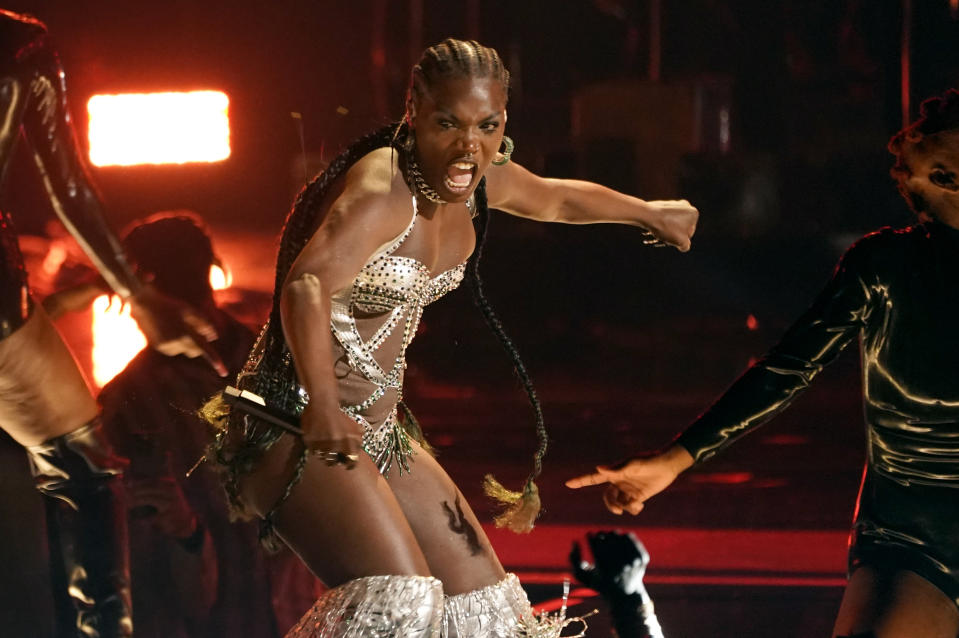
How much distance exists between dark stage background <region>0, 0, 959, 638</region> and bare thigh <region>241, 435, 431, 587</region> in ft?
5.04

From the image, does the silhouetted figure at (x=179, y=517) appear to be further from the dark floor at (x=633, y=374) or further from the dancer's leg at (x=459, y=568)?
the dark floor at (x=633, y=374)

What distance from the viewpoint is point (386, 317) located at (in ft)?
8.55

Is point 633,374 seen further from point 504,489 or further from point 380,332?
point 380,332

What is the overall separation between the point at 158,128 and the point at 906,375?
3108mm

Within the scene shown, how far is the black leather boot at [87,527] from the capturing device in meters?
3.62

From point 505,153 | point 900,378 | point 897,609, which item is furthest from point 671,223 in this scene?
point 897,609

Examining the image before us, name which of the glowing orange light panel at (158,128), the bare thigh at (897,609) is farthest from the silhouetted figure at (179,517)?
the bare thigh at (897,609)

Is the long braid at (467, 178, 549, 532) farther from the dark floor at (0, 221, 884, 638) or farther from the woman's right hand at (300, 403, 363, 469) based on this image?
the dark floor at (0, 221, 884, 638)

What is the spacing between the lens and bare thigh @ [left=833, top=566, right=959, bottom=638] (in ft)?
7.39

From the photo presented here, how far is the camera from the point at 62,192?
3611mm

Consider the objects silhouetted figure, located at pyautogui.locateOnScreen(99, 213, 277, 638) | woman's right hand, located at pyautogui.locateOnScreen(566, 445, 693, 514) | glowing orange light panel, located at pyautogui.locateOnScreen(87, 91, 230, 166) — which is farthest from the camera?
glowing orange light panel, located at pyautogui.locateOnScreen(87, 91, 230, 166)

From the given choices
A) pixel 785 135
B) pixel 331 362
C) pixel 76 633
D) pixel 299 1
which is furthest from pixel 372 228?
pixel 785 135

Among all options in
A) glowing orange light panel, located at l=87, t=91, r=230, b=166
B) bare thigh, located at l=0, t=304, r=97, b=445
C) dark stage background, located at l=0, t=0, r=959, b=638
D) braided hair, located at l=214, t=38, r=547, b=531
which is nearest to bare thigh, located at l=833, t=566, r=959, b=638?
braided hair, located at l=214, t=38, r=547, b=531

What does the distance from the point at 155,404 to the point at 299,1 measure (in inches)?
74.2
